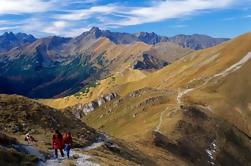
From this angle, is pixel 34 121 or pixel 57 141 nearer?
pixel 57 141

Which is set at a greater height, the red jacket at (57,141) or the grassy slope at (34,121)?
the red jacket at (57,141)

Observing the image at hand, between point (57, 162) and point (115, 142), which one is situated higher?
point (57, 162)

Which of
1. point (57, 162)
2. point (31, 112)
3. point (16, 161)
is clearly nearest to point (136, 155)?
point (31, 112)

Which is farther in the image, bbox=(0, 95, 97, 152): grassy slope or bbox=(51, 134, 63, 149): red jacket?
bbox=(0, 95, 97, 152): grassy slope

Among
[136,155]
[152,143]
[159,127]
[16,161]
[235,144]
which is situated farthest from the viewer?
[235,144]

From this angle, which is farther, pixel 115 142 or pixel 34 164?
pixel 115 142

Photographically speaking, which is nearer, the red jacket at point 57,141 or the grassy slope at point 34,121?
the red jacket at point 57,141

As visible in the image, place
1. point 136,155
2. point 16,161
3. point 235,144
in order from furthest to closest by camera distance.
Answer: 1. point 235,144
2. point 136,155
3. point 16,161

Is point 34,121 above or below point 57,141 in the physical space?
below

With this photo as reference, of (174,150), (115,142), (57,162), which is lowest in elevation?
(174,150)

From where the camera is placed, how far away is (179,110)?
146 m

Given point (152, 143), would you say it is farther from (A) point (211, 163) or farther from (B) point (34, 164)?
(B) point (34, 164)

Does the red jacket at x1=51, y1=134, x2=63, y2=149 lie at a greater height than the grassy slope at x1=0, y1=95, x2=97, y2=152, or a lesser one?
greater

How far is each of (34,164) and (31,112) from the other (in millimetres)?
28194
